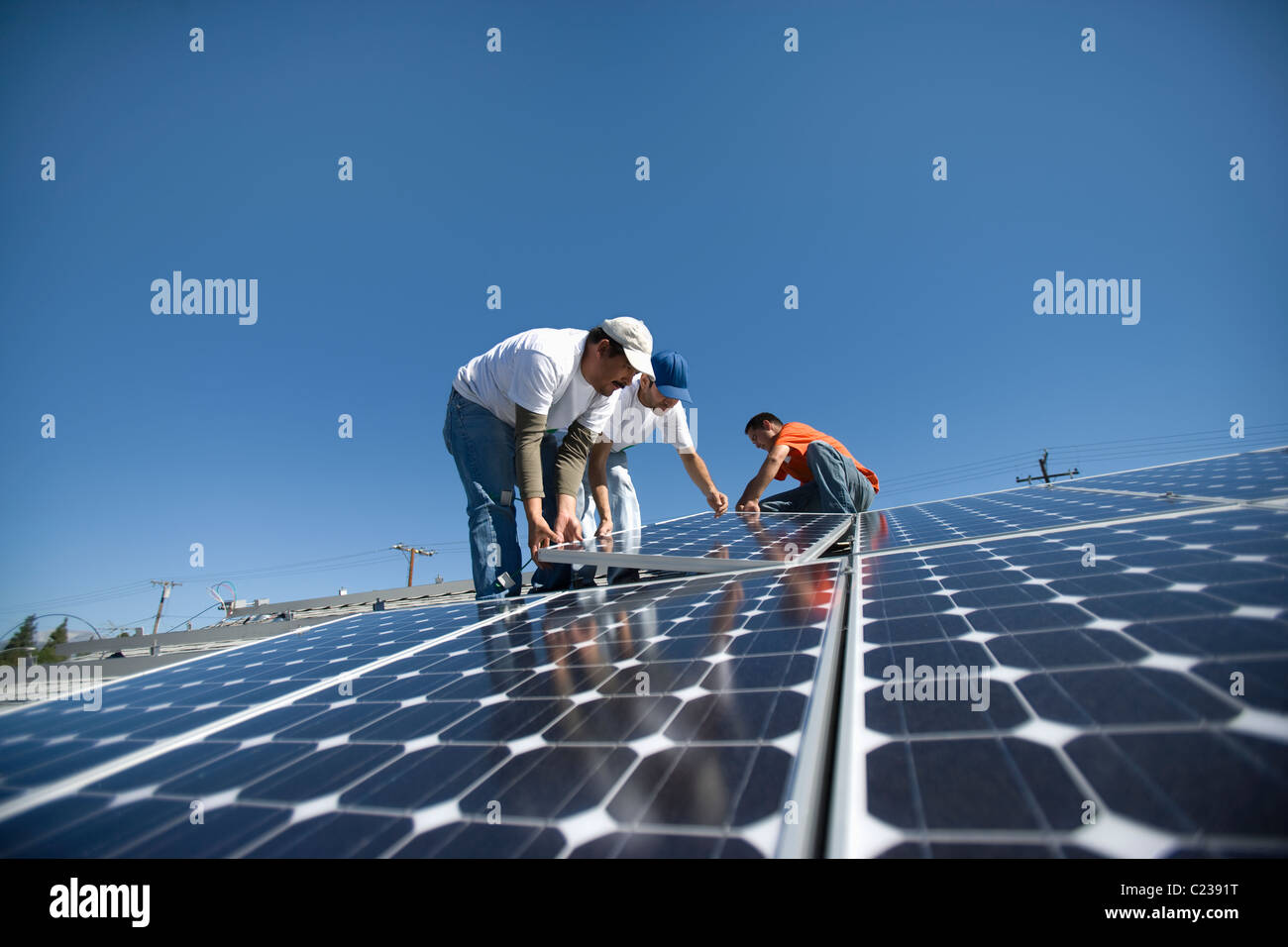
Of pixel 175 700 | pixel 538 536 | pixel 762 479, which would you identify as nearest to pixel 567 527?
pixel 538 536

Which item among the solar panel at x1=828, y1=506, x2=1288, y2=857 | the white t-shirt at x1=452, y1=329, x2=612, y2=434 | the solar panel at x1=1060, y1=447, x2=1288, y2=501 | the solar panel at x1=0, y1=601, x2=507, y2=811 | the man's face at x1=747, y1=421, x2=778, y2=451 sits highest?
the white t-shirt at x1=452, y1=329, x2=612, y2=434

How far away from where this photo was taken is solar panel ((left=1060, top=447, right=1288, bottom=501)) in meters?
3.23

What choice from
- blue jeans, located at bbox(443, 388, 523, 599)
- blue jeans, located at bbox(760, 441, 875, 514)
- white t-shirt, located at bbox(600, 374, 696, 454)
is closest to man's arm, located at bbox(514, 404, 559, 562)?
blue jeans, located at bbox(443, 388, 523, 599)

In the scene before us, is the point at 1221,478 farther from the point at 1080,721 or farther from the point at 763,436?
the point at 1080,721

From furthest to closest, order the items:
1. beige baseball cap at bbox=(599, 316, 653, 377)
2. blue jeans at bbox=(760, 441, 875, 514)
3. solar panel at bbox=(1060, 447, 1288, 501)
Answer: blue jeans at bbox=(760, 441, 875, 514) < beige baseball cap at bbox=(599, 316, 653, 377) < solar panel at bbox=(1060, 447, 1288, 501)

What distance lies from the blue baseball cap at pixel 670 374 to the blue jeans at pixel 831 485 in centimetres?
234

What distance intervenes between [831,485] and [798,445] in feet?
2.81

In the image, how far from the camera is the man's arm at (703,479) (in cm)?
773

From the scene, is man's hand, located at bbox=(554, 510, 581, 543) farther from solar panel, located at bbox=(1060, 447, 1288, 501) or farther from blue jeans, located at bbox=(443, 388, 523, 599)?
solar panel, located at bbox=(1060, 447, 1288, 501)

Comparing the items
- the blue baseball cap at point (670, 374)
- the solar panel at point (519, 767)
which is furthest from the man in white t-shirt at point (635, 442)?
the solar panel at point (519, 767)

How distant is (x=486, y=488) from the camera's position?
16.6 feet

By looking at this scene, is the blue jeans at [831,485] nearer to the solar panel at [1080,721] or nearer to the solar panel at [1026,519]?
the solar panel at [1026,519]
